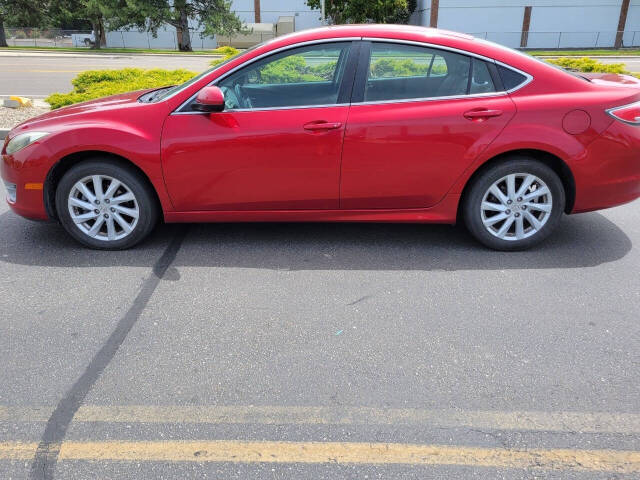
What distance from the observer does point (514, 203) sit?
425 centimetres

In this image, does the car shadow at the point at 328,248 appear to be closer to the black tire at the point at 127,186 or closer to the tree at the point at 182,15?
the black tire at the point at 127,186

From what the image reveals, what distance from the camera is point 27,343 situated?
3100 mm

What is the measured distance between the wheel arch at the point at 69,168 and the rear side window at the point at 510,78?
9.29 feet

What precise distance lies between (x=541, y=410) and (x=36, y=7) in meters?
49.3

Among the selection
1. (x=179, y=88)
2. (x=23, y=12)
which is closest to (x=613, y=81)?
(x=179, y=88)

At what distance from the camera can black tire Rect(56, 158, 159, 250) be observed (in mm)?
4199

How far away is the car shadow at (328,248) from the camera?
418cm

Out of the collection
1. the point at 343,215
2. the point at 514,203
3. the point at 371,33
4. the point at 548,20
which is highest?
the point at 548,20

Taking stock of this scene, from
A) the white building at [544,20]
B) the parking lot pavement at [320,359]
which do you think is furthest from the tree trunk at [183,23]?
the parking lot pavement at [320,359]

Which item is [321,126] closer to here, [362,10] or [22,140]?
[22,140]

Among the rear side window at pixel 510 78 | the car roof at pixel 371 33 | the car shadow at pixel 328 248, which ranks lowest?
the car shadow at pixel 328 248

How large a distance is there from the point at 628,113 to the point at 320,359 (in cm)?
307

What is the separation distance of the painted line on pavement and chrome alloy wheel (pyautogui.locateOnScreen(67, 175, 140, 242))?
198 centimetres

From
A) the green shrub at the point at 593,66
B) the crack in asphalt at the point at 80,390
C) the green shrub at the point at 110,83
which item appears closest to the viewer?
the crack in asphalt at the point at 80,390
